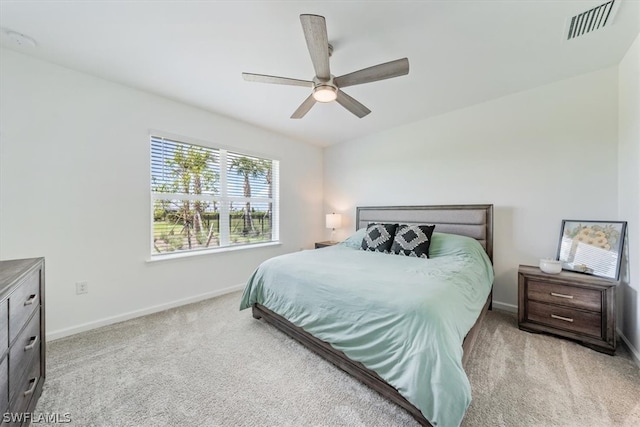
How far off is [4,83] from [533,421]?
4.50 meters

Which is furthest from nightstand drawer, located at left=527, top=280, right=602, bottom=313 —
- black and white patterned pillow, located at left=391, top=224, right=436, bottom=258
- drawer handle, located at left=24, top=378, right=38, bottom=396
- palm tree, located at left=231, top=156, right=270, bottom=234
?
drawer handle, located at left=24, top=378, right=38, bottom=396

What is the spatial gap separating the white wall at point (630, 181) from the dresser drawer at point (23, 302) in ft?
12.8

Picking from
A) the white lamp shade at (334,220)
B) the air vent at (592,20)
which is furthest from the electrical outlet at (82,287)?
the air vent at (592,20)

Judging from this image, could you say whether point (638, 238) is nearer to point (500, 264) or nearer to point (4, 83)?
point (500, 264)

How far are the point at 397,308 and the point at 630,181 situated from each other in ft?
7.85

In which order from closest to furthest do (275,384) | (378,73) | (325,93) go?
(275,384), (378,73), (325,93)

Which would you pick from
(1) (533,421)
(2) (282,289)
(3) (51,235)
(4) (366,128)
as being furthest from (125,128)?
(1) (533,421)

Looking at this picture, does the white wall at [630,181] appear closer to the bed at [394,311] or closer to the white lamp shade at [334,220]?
the bed at [394,311]

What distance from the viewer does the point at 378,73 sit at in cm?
176

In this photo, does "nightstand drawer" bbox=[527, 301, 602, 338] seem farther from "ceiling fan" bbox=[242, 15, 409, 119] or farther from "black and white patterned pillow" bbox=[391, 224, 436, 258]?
"ceiling fan" bbox=[242, 15, 409, 119]

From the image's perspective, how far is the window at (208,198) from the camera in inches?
114

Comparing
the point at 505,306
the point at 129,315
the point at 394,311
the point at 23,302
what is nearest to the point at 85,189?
the point at 129,315

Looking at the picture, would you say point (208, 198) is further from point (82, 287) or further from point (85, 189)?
point (82, 287)

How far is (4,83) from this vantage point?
6.48 feet
